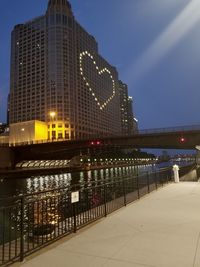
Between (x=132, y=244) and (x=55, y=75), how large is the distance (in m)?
170

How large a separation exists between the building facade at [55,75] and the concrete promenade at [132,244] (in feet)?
484

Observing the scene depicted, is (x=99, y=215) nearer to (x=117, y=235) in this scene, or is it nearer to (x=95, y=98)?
(x=117, y=235)

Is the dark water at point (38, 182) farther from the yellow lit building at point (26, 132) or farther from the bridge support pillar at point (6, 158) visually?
the yellow lit building at point (26, 132)

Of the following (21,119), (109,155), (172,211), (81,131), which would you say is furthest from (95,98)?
(172,211)

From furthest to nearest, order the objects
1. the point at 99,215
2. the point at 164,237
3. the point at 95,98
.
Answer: the point at 95,98, the point at 99,215, the point at 164,237

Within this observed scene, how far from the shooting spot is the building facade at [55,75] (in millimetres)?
168750

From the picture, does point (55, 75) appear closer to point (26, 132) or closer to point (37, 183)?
point (26, 132)

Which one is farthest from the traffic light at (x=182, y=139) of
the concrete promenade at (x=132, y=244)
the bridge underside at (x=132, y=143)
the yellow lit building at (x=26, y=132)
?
the yellow lit building at (x=26, y=132)

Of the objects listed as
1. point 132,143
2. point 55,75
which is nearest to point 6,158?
point 132,143

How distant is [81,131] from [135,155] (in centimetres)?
3361

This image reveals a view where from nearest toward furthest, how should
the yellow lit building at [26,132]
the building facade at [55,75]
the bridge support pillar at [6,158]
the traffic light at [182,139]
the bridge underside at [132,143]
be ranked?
1. the traffic light at [182,139]
2. the bridge underside at [132,143]
3. the bridge support pillar at [6,158]
4. the yellow lit building at [26,132]
5. the building facade at [55,75]

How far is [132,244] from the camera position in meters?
7.03

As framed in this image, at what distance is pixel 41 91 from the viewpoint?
573 feet

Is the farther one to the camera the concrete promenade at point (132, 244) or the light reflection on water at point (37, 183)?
the light reflection on water at point (37, 183)
